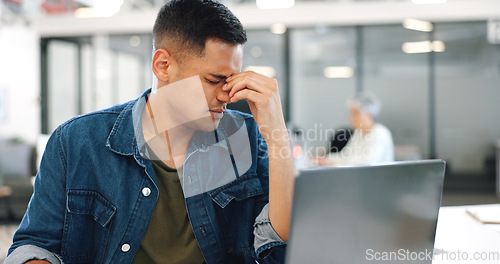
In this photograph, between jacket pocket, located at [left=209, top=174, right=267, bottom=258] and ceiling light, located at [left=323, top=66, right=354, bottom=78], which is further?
ceiling light, located at [left=323, top=66, right=354, bottom=78]

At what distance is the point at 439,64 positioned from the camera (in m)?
6.43

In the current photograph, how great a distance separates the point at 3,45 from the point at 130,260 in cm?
726

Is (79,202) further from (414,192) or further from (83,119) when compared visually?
(414,192)

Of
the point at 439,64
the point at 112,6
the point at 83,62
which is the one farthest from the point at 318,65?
the point at 83,62

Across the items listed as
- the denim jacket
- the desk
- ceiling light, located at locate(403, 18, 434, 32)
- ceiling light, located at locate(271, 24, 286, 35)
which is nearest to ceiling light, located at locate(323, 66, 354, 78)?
ceiling light, located at locate(271, 24, 286, 35)

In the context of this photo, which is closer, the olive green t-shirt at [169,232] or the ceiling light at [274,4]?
the olive green t-shirt at [169,232]

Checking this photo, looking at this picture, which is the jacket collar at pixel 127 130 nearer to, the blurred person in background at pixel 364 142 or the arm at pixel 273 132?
the arm at pixel 273 132

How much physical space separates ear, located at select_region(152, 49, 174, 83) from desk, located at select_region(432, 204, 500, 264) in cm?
89

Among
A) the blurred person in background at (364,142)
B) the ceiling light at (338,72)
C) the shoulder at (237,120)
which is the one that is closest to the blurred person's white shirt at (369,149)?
the blurred person in background at (364,142)

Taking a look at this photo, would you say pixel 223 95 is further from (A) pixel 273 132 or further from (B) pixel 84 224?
(B) pixel 84 224

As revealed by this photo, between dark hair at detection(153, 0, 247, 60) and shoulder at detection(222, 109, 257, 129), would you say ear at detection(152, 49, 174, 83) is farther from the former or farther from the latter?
shoulder at detection(222, 109, 257, 129)

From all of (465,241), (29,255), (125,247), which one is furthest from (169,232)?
(465,241)

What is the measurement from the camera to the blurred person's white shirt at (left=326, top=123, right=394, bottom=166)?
3467mm

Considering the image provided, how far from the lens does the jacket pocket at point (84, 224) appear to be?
44.7 inches
